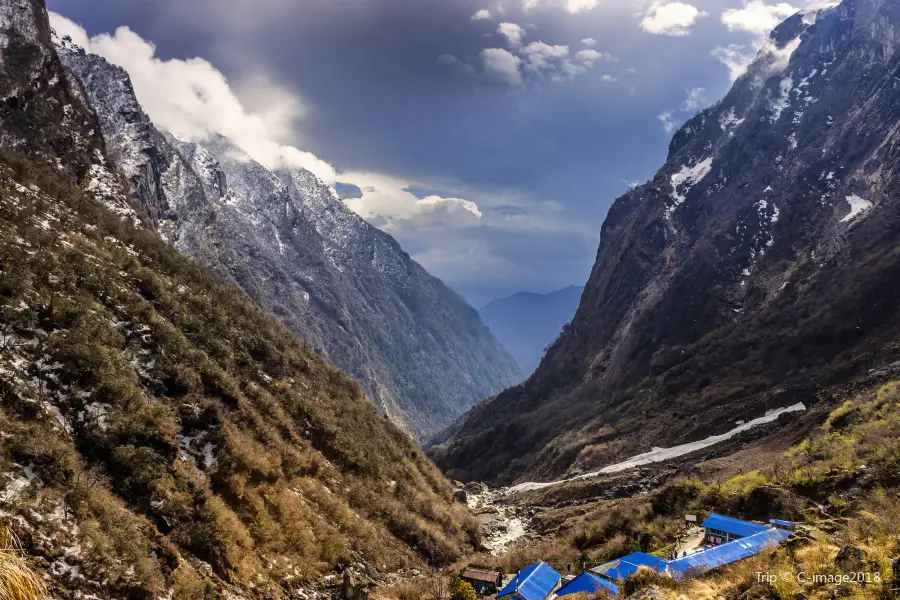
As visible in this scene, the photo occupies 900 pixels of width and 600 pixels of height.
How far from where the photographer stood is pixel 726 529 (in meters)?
25.6

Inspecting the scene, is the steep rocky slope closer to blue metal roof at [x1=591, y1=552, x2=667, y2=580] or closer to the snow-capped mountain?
the snow-capped mountain

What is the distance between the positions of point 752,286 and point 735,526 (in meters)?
97.4

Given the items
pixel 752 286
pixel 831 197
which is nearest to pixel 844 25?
pixel 831 197

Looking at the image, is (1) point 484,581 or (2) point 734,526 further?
(1) point 484,581

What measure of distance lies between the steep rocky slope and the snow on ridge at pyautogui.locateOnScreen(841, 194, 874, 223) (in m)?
97.2

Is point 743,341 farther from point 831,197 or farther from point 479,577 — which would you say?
point 479,577

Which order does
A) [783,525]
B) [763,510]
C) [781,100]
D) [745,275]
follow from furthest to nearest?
[781,100] → [745,275] → [763,510] → [783,525]

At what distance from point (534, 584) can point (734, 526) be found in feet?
35.9

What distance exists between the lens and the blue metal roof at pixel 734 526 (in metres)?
24.7

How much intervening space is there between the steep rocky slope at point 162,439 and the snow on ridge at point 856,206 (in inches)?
3826

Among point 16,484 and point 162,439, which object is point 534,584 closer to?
point 162,439

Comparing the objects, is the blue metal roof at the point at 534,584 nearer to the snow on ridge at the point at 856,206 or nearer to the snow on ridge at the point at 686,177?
the snow on ridge at the point at 856,206

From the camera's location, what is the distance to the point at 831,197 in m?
105

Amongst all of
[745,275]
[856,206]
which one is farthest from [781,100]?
[745,275]
